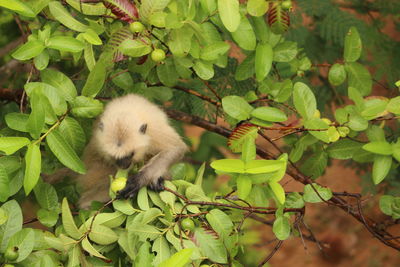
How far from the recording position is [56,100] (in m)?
1.96

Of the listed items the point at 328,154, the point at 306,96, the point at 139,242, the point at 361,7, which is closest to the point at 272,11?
the point at 306,96

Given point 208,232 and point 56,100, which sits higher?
point 56,100

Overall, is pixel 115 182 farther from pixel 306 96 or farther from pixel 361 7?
A: pixel 361 7

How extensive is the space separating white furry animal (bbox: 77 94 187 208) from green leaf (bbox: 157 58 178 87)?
8.7 inches

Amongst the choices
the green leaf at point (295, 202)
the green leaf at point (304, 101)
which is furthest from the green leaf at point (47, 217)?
the green leaf at point (304, 101)

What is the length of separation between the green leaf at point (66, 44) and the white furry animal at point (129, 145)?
0.53 metres

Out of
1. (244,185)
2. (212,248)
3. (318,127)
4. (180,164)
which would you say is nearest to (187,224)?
(212,248)

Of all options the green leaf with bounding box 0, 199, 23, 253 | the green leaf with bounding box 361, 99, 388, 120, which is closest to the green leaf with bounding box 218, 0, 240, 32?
the green leaf with bounding box 361, 99, 388, 120

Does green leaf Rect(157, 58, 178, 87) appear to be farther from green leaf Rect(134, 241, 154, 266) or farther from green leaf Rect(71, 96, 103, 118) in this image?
green leaf Rect(134, 241, 154, 266)

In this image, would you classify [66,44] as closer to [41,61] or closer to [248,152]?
[41,61]

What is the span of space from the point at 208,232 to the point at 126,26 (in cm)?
→ 80

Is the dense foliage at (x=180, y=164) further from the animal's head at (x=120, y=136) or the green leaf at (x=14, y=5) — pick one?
the animal's head at (x=120, y=136)

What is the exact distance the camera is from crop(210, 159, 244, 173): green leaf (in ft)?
A: 6.01

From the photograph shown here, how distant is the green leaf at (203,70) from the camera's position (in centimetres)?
219
